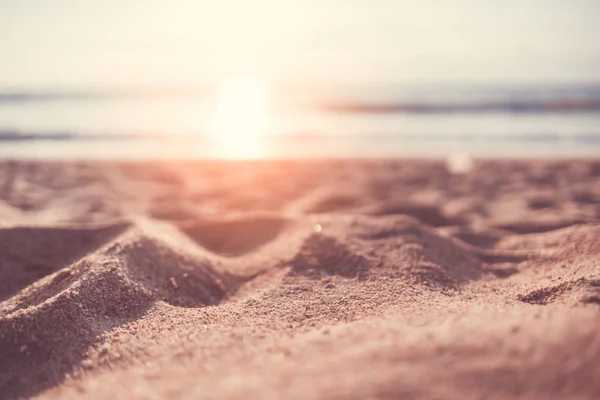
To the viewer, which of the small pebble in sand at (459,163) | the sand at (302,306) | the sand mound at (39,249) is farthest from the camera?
the small pebble in sand at (459,163)

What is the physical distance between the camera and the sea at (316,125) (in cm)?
734

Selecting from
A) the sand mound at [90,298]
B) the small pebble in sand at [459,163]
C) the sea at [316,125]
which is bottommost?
the sand mound at [90,298]

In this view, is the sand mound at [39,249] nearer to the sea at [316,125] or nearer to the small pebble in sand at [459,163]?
the small pebble in sand at [459,163]

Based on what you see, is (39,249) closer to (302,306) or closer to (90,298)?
(90,298)

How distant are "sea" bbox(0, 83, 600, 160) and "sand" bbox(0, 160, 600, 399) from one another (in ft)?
11.7

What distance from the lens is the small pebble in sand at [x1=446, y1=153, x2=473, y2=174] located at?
5.78m

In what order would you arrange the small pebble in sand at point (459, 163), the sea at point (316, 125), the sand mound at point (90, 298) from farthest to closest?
the sea at point (316, 125), the small pebble in sand at point (459, 163), the sand mound at point (90, 298)

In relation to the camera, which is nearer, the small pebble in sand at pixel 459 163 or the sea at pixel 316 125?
the small pebble in sand at pixel 459 163

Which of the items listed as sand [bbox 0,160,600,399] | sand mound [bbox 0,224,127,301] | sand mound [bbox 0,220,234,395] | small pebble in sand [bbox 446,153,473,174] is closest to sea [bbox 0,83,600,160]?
small pebble in sand [bbox 446,153,473,174]

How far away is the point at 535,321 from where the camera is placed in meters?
1.35

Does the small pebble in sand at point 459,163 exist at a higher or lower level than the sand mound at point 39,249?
higher

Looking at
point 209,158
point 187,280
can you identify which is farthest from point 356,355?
point 209,158

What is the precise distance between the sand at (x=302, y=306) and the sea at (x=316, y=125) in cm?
358

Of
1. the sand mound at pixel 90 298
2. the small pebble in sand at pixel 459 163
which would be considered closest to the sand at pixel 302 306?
the sand mound at pixel 90 298
